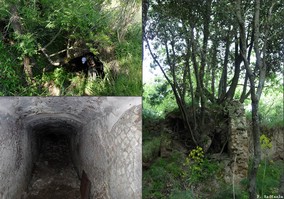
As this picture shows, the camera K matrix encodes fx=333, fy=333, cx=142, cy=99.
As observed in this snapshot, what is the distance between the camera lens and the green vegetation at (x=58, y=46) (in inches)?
92.2

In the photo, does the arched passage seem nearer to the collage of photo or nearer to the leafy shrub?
the collage of photo

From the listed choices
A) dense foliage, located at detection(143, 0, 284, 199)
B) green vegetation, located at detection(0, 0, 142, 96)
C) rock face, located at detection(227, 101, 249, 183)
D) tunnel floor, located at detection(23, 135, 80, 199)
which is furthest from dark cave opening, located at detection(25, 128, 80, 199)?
rock face, located at detection(227, 101, 249, 183)

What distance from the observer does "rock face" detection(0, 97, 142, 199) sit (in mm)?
2748

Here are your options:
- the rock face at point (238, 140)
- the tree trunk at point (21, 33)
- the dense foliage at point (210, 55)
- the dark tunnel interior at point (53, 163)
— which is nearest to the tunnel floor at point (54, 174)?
the dark tunnel interior at point (53, 163)

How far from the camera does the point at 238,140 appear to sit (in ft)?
12.6

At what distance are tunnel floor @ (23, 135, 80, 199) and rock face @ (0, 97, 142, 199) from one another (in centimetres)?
10

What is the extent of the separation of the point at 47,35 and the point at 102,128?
1059 mm

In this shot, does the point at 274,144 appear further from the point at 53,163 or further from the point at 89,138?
the point at 53,163

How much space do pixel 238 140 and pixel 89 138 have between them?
5.61 ft

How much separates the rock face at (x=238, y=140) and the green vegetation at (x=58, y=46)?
1752mm

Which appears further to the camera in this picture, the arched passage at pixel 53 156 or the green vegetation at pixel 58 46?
the arched passage at pixel 53 156

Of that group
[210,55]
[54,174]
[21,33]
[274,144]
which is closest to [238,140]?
[274,144]

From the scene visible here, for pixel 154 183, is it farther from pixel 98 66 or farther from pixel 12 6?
pixel 12 6

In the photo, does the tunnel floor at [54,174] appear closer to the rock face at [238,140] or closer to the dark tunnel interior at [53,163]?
the dark tunnel interior at [53,163]
